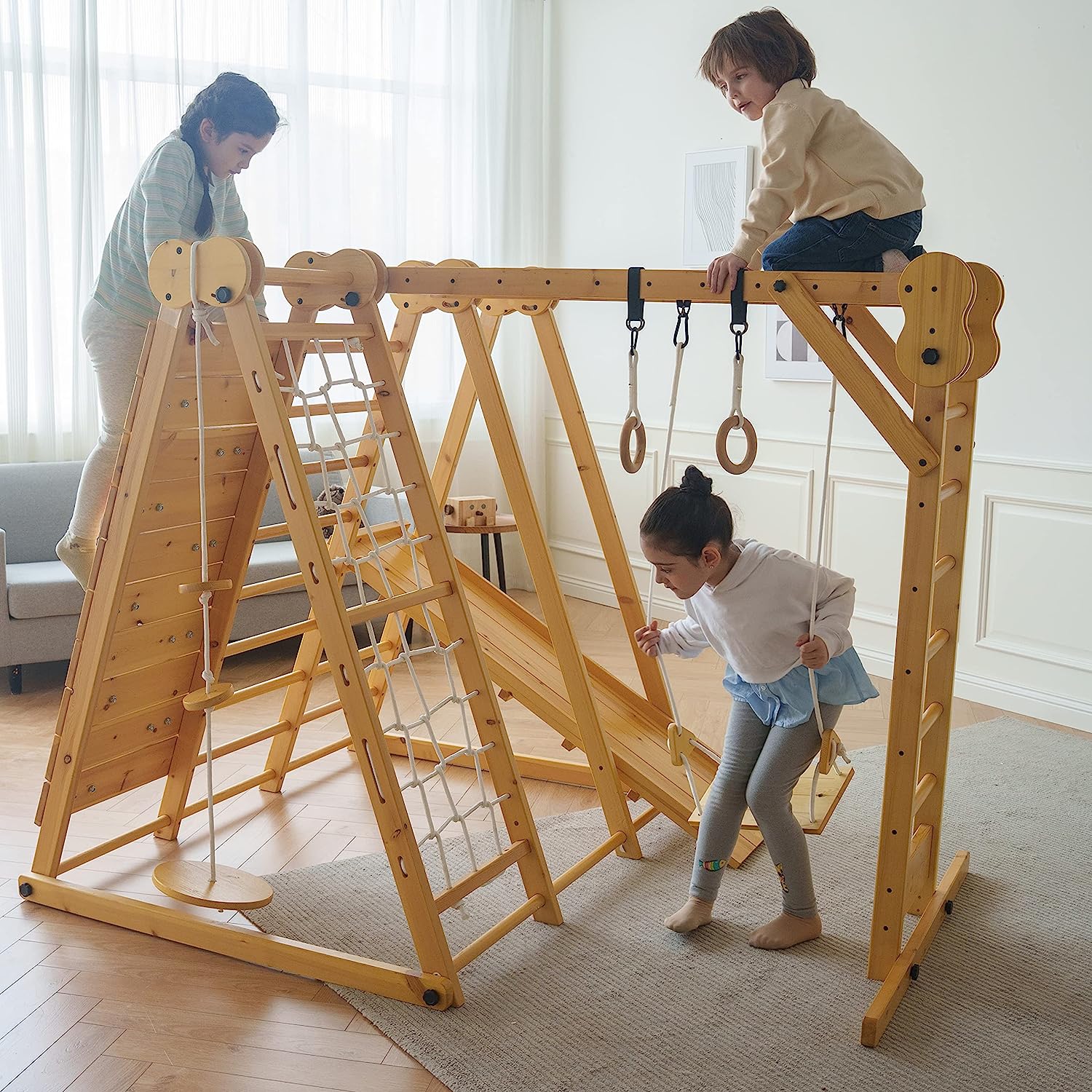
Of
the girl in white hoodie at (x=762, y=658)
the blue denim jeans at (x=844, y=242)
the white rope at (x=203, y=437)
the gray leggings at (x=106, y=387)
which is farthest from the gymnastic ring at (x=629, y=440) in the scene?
the gray leggings at (x=106, y=387)

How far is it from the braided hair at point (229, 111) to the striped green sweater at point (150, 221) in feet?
0.12

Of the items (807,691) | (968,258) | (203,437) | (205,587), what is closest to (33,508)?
(205,587)

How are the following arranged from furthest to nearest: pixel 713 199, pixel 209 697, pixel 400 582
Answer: pixel 713 199 → pixel 400 582 → pixel 209 697

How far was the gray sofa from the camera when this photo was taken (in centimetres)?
445

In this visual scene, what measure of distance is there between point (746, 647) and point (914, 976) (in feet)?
2.62

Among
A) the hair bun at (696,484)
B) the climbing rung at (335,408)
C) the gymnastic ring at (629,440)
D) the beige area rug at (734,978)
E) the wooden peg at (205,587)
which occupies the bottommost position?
the beige area rug at (734,978)

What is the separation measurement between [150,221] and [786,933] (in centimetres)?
245

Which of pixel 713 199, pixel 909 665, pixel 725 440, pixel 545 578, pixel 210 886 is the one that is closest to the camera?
pixel 909 665

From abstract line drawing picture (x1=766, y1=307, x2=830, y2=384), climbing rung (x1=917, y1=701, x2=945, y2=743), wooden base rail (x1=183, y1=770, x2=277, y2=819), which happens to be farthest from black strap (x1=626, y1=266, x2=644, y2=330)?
abstract line drawing picture (x1=766, y1=307, x2=830, y2=384)

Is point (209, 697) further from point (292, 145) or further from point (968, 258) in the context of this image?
point (292, 145)

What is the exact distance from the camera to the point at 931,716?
→ 2.65 meters

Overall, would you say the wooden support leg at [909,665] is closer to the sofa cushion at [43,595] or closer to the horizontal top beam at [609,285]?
the horizontal top beam at [609,285]

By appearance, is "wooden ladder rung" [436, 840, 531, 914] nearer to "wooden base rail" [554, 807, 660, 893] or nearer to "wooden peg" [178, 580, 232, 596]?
"wooden base rail" [554, 807, 660, 893]

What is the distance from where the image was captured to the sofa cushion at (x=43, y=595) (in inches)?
174
